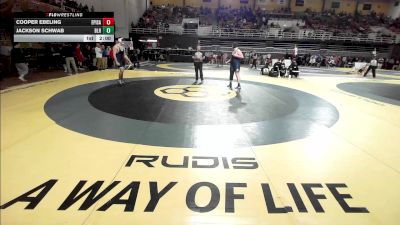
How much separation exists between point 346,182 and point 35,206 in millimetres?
3369

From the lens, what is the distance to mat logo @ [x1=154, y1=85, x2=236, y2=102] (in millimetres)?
8062

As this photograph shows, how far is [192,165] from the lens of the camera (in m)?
3.59

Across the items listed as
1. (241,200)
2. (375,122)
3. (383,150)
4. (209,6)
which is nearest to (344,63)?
(209,6)

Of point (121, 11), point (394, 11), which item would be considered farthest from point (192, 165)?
point (394, 11)

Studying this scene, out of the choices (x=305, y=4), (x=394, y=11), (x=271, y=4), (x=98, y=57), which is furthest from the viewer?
(x=271, y=4)

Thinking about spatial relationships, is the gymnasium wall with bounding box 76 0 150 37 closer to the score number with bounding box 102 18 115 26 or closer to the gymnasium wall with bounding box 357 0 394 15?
the score number with bounding box 102 18 115 26

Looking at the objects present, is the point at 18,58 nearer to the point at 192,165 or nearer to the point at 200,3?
the point at 192,165

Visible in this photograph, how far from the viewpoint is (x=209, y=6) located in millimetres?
40062

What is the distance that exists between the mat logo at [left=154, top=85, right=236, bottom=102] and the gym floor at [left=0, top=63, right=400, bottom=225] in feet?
3.87

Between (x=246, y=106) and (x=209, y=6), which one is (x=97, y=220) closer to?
(x=246, y=106)

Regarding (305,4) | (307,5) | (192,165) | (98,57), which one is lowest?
(192,165)
